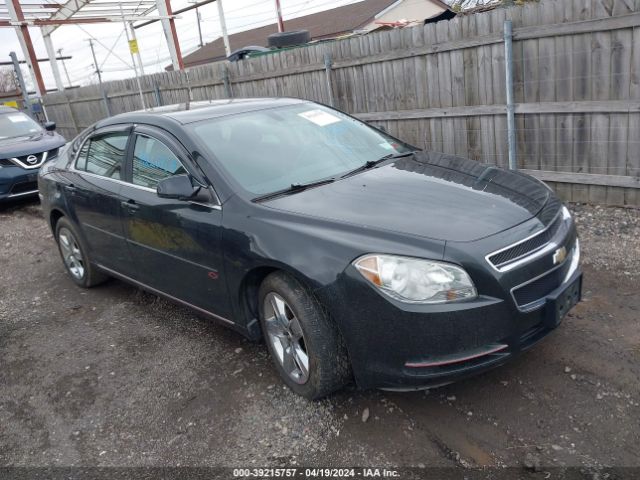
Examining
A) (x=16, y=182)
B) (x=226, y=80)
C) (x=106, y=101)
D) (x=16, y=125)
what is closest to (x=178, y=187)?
(x=16, y=182)

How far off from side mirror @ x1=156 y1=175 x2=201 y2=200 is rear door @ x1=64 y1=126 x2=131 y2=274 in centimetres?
97

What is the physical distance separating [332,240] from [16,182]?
8396 millimetres

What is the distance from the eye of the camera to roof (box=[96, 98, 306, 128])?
3.96 metres

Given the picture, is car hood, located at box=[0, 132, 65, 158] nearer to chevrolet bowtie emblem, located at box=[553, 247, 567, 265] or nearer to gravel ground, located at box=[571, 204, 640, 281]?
gravel ground, located at box=[571, 204, 640, 281]

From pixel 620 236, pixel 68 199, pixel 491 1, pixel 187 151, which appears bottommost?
pixel 620 236

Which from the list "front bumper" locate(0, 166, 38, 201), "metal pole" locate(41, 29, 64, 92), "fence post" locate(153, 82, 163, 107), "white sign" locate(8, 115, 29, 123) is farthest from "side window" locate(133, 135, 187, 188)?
"metal pole" locate(41, 29, 64, 92)

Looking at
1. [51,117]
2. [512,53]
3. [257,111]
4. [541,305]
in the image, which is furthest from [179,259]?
[51,117]

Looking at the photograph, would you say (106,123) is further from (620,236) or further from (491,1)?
(491,1)

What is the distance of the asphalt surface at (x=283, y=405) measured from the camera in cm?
269

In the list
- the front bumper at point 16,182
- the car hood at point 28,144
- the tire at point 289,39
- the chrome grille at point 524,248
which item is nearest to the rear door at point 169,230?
the chrome grille at point 524,248

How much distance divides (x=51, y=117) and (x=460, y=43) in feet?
54.9

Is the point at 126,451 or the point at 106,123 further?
the point at 106,123

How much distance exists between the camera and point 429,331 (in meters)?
2.55

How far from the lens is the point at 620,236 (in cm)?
508
